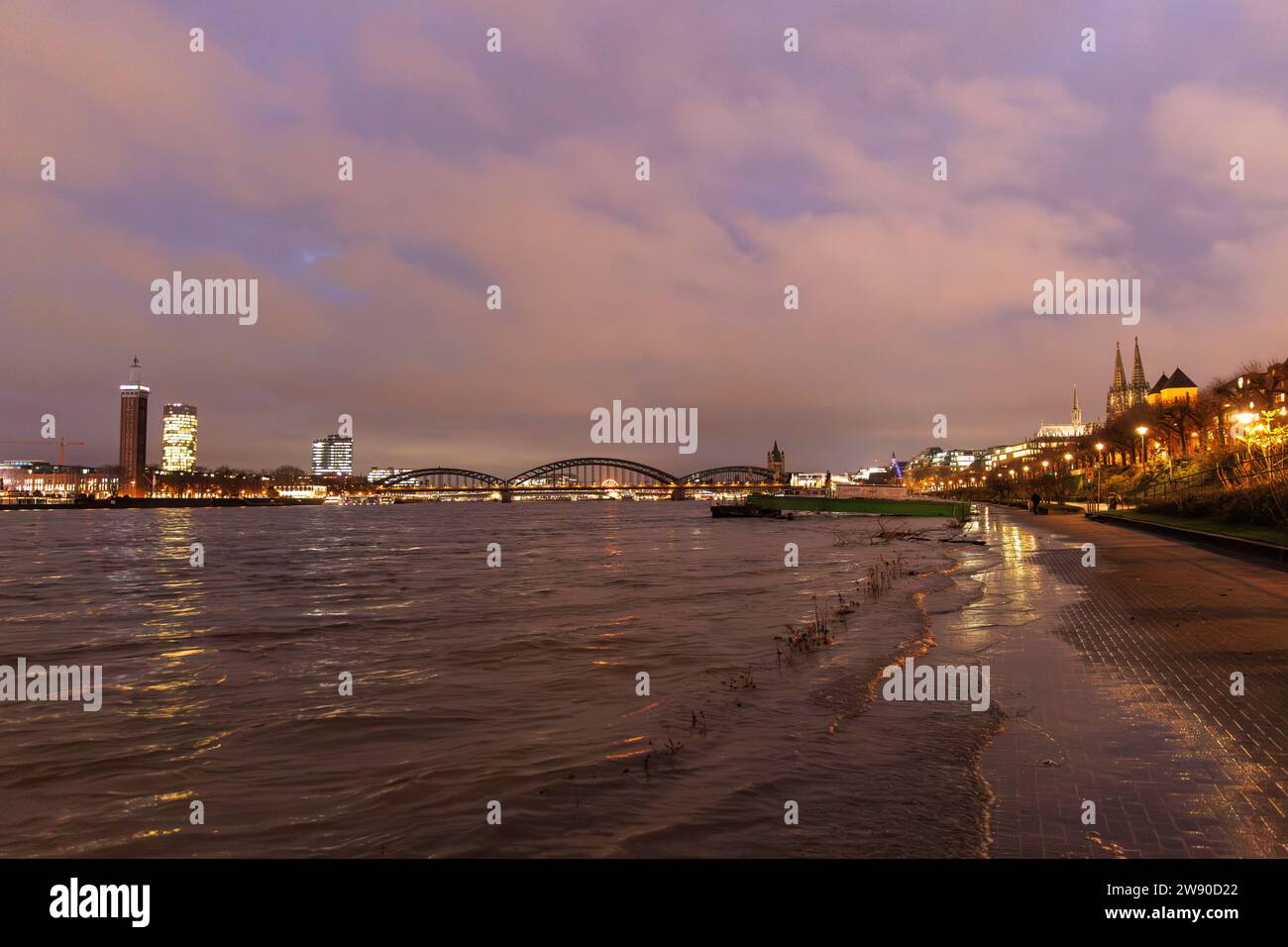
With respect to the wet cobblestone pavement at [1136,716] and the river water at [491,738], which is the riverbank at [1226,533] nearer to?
the wet cobblestone pavement at [1136,716]

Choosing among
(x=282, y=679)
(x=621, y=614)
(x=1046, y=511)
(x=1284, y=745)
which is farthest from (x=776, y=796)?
(x=1046, y=511)

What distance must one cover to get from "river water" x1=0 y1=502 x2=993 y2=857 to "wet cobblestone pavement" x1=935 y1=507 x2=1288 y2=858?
437mm

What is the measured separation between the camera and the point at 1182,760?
5.81 m

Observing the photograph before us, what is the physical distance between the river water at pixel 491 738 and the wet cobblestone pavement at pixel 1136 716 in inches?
17.2

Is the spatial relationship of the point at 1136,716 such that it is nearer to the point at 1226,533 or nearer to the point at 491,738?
the point at 491,738

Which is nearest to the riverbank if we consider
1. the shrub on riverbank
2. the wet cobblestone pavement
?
the shrub on riverbank

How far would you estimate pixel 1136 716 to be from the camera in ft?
23.2

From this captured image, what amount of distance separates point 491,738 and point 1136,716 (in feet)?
20.0

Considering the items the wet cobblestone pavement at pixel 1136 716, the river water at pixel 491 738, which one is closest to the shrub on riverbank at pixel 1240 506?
the wet cobblestone pavement at pixel 1136 716

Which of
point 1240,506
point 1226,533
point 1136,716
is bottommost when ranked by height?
point 1136,716

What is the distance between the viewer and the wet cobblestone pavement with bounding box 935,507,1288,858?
4.64 meters

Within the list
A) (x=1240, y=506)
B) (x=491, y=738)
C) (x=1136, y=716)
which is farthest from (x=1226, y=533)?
(x=491, y=738)

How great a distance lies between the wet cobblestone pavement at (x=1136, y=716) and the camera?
4.64 meters
